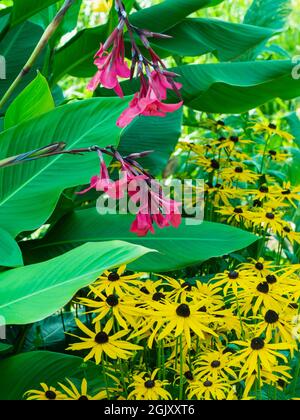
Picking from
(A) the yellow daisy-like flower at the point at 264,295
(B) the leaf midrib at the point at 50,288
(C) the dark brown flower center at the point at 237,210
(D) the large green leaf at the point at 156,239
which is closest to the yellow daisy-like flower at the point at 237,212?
(C) the dark brown flower center at the point at 237,210

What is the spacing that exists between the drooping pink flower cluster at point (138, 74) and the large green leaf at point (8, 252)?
505 mm

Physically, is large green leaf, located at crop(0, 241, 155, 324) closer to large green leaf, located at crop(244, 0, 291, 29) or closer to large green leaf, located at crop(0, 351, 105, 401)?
large green leaf, located at crop(0, 351, 105, 401)

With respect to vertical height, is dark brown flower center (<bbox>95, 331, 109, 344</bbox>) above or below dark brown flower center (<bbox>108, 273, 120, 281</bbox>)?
below

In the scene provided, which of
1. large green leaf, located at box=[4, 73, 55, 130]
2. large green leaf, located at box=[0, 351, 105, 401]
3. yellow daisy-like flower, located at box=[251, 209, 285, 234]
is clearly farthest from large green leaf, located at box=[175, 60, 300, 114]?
large green leaf, located at box=[0, 351, 105, 401]

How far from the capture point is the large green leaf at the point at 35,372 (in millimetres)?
1472

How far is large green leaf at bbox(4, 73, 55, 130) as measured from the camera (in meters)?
1.52

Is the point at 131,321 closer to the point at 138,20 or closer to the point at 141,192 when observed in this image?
the point at 141,192

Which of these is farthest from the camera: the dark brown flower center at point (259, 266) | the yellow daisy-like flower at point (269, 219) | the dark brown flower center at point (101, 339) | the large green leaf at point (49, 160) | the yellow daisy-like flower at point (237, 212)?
the yellow daisy-like flower at point (237, 212)

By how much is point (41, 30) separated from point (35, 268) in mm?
1188

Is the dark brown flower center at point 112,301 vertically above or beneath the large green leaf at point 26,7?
beneath

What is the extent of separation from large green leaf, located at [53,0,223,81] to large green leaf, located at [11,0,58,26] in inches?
7.2

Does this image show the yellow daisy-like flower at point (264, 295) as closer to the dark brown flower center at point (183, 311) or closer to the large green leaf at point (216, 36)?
the dark brown flower center at point (183, 311)

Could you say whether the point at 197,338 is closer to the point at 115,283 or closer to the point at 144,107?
the point at 115,283

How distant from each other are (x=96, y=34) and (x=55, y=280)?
3.24 feet
